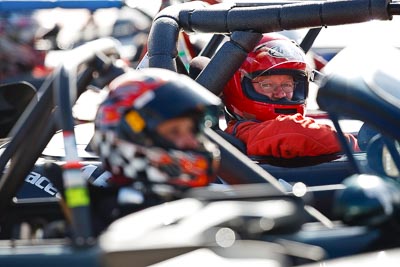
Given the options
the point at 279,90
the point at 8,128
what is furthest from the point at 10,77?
the point at 279,90

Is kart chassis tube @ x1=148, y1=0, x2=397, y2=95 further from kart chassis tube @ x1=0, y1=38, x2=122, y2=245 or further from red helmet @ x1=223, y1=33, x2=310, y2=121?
kart chassis tube @ x1=0, y1=38, x2=122, y2=245

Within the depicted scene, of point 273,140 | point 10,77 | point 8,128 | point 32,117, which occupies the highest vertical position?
point 32,117

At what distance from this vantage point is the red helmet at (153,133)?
13.6 ft

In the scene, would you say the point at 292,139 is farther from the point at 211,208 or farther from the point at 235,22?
the point at 211,208

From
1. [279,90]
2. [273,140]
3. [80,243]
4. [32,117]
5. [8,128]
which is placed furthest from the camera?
[8,128]

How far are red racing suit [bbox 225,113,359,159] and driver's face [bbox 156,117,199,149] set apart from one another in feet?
5.92

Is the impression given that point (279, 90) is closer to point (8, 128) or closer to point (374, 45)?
point (374, 45)

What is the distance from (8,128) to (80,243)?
4568 millimetres

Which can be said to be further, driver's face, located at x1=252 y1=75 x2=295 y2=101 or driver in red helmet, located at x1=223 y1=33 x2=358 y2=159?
driver's face, located at x1=252 y1=75 x2=295 y2=101

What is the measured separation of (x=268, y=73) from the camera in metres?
6.53

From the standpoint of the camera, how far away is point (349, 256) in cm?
405

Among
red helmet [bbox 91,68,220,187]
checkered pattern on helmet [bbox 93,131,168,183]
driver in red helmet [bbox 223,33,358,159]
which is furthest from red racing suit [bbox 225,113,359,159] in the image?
checkered pattern on helmet [bbox 93,131,168,183]

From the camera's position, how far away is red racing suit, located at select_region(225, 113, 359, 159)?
5988 mm

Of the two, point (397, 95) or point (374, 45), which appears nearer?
point (397, 95)
